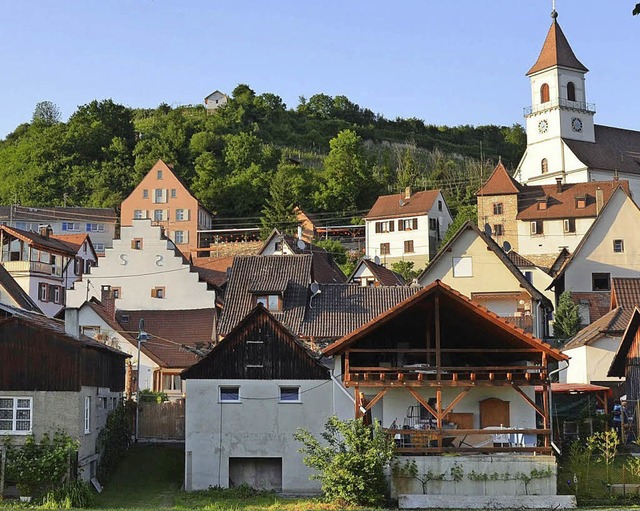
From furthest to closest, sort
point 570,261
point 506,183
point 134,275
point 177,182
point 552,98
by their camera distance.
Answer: point 552,98, point 177,182, point 506,183, point 570,261, point 134,275

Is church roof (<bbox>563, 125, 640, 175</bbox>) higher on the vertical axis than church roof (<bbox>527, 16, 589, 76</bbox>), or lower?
lower

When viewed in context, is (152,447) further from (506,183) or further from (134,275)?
(506,183)

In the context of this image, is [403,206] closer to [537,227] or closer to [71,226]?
[537,227]

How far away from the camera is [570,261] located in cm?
6500

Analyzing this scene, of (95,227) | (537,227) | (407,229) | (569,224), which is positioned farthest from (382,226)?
(95,227)

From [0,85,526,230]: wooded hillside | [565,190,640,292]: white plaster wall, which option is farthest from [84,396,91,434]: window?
[0,85,526,230]: wooded hillside

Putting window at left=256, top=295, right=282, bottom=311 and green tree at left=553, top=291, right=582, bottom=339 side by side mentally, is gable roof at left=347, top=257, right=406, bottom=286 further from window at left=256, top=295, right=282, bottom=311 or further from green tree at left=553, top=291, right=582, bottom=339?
window at left=256, top=295, right=282, bottom=311

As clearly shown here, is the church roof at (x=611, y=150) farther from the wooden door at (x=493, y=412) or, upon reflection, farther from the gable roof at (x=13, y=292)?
the wooden door at (x=493, y=412)

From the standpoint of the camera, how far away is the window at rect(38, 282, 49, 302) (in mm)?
72312

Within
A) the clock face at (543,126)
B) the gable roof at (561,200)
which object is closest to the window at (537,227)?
the gable roof at (561,200)

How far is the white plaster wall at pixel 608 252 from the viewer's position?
64.8 meters

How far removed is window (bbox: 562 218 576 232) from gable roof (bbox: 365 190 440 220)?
11.6 metres

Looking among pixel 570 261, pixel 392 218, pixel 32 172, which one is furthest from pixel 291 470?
pixel 32 172

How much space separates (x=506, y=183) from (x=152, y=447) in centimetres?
5371
